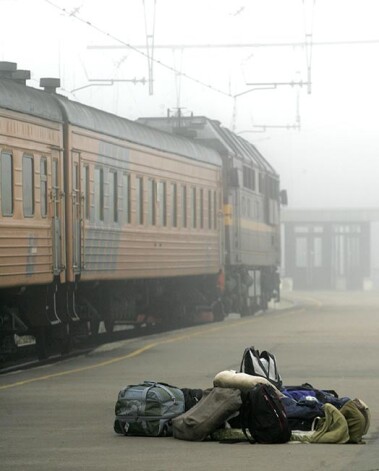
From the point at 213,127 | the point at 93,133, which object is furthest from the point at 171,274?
the point at 213,127

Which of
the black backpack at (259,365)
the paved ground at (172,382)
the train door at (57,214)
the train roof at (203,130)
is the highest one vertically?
the train roof at (203,130)

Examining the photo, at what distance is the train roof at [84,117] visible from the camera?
21641 millimetres

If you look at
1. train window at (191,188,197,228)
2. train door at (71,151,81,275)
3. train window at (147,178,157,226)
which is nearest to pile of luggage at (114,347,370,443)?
train door at (71,151,81,275)

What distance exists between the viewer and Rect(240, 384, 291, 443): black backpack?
1240 centimetres

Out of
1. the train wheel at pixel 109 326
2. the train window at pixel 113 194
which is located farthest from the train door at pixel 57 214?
the train wheel at pixel 109 326

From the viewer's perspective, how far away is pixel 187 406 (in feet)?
43.9

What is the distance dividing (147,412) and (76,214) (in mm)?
11242

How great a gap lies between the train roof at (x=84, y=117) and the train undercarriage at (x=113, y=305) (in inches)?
99.5

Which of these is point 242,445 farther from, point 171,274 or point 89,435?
point 171,274

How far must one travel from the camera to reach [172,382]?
737 inches

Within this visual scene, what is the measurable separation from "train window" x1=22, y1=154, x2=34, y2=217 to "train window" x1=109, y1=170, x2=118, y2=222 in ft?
14.8

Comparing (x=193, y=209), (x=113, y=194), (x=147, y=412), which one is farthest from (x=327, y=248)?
(x=147, y=412)

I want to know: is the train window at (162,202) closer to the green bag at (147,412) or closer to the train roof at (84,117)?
the train roof at (84,117)

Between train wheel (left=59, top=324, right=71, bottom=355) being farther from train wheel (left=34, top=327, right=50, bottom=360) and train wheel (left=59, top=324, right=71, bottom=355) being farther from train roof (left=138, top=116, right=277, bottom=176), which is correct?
train roof (left=138, top=116, right=277, bottom=176)
